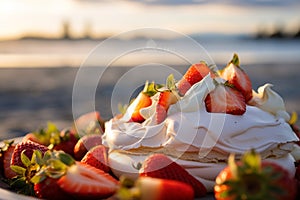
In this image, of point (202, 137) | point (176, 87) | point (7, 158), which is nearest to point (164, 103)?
point (176, 87)

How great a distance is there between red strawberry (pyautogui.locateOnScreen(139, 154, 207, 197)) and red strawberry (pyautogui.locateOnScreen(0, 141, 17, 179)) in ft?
2.02

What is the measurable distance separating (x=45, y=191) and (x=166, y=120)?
476 millimetres

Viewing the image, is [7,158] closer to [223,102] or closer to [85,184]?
[85,184]

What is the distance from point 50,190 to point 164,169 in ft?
1.11

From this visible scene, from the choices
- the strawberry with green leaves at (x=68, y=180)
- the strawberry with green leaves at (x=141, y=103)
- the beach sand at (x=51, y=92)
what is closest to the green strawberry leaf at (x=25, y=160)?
the strawberry with green leaves at (x=68, y=180)

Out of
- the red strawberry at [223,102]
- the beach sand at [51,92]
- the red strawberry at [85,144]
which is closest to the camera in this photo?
the red strawberry at [223,102]

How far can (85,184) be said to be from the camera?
2.05 m

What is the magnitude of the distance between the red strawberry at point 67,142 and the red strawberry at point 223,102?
2.36 feet

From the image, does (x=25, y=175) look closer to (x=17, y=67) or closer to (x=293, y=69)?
(x=17, y=67)

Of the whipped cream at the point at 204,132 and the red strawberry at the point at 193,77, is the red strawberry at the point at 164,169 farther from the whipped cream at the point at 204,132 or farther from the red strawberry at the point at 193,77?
the red strawberry at the point at 193,77

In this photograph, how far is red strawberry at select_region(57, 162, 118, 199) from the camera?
2.04 metres

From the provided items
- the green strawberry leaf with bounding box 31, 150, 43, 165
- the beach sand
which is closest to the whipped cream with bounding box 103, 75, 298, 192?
the green strawberry leaf with bounding box 31, 150, 43, 165

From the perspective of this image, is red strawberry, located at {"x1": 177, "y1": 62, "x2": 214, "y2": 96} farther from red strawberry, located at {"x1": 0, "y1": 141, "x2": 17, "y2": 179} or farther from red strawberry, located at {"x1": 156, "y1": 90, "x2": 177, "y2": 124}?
red strawberry, located at {"x1": 0, "y1": 141, "x2": 17, "y2": 179}

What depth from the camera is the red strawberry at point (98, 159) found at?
242cm
